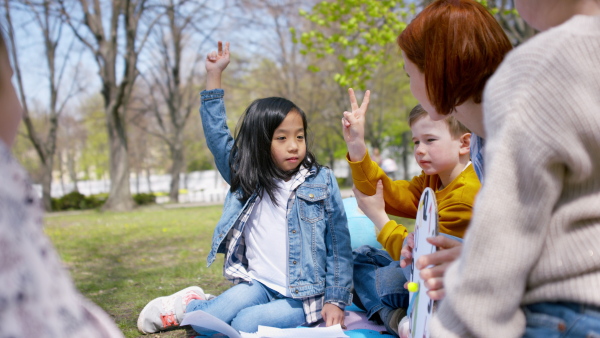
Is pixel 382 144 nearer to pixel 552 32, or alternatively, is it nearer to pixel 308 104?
pixel 308 104

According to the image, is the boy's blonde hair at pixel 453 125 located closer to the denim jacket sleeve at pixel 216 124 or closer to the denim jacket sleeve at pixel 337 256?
the denim jacket sleeve at pixel 337 256

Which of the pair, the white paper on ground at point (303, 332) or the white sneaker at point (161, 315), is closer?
the white paper on ground at point (303, 332)

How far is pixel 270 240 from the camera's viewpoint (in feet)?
9.81

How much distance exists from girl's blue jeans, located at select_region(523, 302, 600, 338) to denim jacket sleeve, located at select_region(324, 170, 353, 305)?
182cm

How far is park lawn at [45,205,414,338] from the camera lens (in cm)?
371

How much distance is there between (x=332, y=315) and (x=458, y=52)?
5.44ft

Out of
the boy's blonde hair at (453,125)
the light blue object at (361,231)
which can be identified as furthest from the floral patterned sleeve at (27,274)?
the light blue object at (361,231)

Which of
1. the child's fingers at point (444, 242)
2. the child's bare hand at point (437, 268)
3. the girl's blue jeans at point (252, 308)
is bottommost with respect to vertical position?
the girl's blue jeans at point (252, 308)

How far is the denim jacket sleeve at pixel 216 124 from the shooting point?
9.66 feet

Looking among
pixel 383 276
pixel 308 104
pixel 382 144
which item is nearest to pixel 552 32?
pixel 383 276

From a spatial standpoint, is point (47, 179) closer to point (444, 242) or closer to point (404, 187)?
point (404, 187)

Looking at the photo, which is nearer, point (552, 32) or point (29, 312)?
point (29, 312)

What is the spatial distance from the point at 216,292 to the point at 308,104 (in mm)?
23626

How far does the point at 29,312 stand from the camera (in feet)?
2.90
